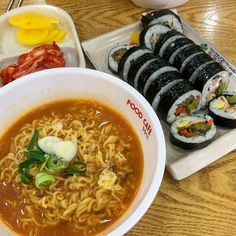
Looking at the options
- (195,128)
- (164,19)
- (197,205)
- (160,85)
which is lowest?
(197,205)

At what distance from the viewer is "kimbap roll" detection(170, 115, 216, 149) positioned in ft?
4.90

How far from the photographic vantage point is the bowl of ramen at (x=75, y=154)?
1152 millimetres

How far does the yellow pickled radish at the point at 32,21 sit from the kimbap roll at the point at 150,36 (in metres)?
0.49

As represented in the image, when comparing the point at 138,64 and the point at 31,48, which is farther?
the point at 31,48

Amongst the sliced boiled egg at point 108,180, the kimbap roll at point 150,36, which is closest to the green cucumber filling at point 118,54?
the kimbap roll at point 150,36

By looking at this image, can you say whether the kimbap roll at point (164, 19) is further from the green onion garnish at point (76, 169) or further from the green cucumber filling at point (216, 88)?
the green onion garnish at point (76, 169)

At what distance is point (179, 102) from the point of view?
1.67 metres

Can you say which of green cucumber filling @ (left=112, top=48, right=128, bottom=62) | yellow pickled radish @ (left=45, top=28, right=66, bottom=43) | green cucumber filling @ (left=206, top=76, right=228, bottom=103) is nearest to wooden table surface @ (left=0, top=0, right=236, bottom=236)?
green cucumber filling @ (left=206, top=76, right=228, bottom=103)

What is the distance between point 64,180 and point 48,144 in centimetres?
14

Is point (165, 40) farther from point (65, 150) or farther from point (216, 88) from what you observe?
point (65, 150)

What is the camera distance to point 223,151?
1481 millimetres

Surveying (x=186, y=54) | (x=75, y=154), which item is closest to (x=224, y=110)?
(x=186, y=54)

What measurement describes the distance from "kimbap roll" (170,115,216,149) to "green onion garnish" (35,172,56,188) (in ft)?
1.94

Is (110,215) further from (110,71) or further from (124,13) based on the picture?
(124,13)
